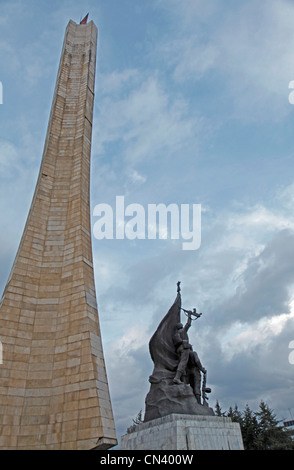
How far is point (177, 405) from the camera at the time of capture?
609 centimetres

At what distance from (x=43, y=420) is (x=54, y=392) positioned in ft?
1.87

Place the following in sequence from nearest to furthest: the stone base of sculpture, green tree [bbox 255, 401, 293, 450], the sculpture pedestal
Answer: the sculpture pedestal
the stone base of sculpture
green tree [bbox 255, 401, 293, 450]

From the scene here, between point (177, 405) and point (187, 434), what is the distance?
710 millimetres

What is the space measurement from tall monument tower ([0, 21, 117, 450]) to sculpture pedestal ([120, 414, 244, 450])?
128 centimetres

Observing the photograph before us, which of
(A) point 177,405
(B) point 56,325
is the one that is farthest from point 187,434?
(B) point 56,325

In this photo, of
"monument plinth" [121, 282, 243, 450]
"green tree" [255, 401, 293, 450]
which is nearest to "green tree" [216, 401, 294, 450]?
"green tree" [255, 401, 293, 450]

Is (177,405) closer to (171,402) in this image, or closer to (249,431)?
(171,402)

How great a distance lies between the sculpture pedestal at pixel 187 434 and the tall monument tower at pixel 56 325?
1.28 m

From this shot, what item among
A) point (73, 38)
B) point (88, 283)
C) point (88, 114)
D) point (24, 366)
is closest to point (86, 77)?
point (88, 114)

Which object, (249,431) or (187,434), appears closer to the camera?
(187,434)

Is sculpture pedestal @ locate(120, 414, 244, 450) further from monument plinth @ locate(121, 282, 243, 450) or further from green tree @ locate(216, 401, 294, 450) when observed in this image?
green tree @ locate(216, 401, 294, 450)

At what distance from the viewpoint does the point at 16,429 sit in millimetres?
7262

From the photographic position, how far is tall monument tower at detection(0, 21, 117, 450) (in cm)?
719
